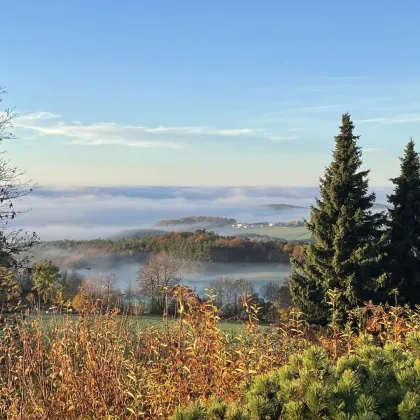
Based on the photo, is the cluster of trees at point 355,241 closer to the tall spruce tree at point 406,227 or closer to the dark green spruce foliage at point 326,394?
the tall spruce tree at point 406,227

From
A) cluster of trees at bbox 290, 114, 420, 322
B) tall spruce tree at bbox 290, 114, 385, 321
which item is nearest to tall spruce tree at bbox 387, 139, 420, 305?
cluster of trees at bbox 290, 114, 420, 322

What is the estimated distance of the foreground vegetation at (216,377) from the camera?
92.8 inches

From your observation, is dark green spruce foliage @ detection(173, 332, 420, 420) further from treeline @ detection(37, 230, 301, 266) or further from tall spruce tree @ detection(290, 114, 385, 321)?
treeline @ detection(37, 230, 301, 266)

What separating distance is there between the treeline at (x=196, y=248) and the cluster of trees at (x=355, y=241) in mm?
22104

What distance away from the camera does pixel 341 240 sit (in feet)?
57.6

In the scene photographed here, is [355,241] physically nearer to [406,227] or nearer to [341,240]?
[341,240]

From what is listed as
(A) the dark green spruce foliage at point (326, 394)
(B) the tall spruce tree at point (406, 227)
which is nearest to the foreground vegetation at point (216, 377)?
(A) the dark green spruce foliage at point (326, 394)

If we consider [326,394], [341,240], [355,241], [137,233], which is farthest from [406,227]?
[137,233]

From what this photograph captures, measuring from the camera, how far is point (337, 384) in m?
2.43

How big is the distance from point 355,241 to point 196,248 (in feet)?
92.2

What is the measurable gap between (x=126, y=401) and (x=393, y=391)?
7.39 feet

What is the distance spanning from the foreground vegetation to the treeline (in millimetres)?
37282

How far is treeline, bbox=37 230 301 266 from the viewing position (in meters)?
43.5

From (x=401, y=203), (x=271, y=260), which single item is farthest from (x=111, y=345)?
(x=271, y=260)
